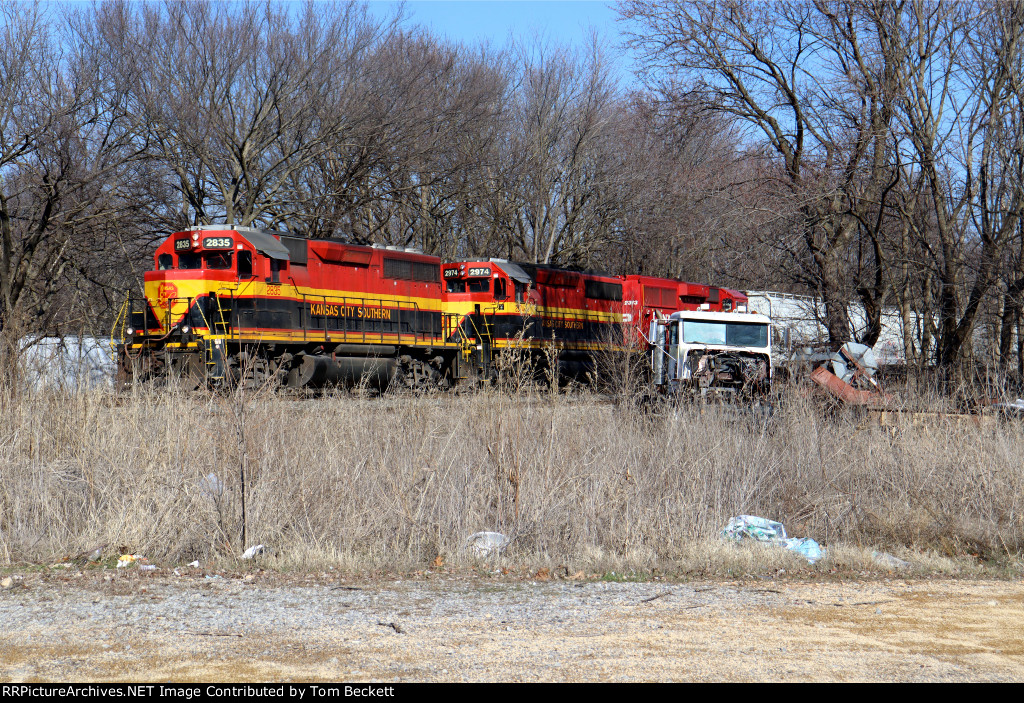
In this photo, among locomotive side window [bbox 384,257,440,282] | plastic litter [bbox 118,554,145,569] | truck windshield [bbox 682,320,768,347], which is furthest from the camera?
locomotive side window [bbox 384,257,440,282]

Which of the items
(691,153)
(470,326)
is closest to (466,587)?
(470,326)

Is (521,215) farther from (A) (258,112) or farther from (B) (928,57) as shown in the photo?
(B) (928,57)

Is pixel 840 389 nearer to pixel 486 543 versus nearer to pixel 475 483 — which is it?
pixel 475 483

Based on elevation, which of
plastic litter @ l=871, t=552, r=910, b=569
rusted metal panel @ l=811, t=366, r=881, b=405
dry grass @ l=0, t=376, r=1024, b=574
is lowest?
plastic litter @ l=871, t=552, r=910, b=569

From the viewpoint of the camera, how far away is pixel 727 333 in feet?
52.8

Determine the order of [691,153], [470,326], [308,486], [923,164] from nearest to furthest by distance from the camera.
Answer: [308,486], [923,164], [470,326], [691,153]

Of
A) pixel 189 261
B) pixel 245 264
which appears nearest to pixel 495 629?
pixel 245 264

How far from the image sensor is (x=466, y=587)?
657cm

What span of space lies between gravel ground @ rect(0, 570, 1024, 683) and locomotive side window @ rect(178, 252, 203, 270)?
13.6 metres

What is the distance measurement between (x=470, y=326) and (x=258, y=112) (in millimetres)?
8706

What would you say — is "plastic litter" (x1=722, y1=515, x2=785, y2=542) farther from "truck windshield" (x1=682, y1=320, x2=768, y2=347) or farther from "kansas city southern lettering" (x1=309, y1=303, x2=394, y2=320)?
"kansas city southern lettering" (x1=309, y1=303, x2=394, y2=320)

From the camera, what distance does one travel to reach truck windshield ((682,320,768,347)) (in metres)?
16.0

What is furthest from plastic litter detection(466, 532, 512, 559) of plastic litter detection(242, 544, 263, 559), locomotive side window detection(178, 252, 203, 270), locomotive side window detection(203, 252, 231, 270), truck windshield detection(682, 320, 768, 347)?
locomotive side window detection(178, 252, 203, 270)

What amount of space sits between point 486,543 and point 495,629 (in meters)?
2.41
